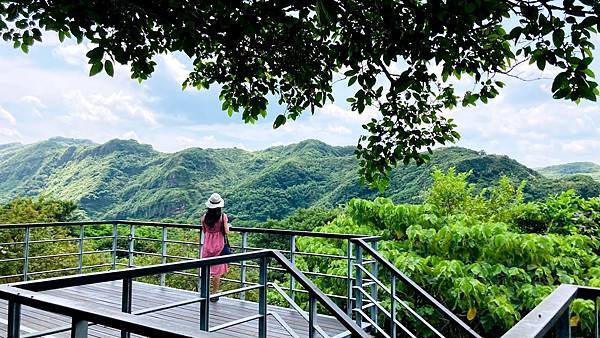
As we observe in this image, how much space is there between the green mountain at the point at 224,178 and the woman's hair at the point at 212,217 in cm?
1517

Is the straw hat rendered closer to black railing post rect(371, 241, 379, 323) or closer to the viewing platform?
the viewing platform

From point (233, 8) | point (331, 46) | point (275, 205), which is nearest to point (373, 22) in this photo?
point (331, 46)

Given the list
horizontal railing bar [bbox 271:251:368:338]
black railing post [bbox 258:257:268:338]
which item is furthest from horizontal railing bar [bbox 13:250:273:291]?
horizontal railing bar [bbox 271:251:368:338]

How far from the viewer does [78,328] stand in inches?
54.1

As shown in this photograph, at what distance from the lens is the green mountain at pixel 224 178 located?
22.1 m

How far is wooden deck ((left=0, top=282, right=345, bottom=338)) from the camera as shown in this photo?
450cm

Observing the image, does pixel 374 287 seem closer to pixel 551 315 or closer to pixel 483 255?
pixel 483 255

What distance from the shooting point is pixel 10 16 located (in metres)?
3.21

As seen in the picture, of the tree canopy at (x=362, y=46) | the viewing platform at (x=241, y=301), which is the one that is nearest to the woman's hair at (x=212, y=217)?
the viewing platform at (x=241, y=301)

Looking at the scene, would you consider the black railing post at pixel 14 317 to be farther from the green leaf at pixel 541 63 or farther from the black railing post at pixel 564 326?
the green leaf at pixel 541 63

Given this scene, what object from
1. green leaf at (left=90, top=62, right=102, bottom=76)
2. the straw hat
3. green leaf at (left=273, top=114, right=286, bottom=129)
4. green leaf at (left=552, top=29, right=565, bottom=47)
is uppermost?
green leaf at (left=552, top=29, right=565, bottom=47)

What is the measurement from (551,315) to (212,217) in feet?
15.7

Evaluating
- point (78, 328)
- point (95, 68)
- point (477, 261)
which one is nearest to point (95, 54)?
point (95, 68)

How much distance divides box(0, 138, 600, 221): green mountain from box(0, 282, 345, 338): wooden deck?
596 inches
